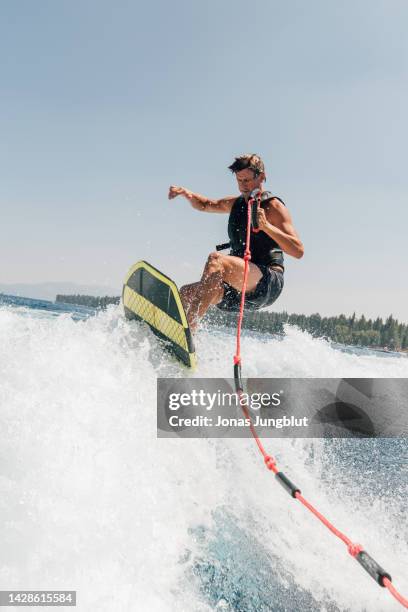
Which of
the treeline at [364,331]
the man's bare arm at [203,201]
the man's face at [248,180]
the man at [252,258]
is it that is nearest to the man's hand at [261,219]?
the man at [252,258]

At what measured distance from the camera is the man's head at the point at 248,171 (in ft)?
16.4

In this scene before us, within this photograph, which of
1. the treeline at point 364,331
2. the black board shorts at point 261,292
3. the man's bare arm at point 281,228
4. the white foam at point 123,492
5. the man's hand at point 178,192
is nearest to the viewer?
the white foam at point 123,492

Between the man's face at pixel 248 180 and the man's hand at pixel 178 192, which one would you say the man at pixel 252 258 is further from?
the man's hand at pixel 178 192

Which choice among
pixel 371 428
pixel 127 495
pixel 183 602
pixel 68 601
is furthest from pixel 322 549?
pixel 371 428

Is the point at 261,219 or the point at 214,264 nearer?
the point at 261,219

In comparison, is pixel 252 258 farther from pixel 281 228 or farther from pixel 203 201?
pixel 203 201

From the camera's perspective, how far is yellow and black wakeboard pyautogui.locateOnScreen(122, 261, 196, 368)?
419cm

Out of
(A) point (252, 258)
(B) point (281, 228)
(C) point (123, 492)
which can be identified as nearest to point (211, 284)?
(A) point (252, 258)

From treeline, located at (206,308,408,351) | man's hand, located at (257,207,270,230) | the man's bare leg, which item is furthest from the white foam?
treeline, located at (206,308,408,351)

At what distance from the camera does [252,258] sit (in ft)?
16.5

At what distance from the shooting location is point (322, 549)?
9.80 feet

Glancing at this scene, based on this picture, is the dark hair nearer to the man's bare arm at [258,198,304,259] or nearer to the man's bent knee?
the man's bare arm at [258,198,304,259]

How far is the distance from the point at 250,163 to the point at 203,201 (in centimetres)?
108

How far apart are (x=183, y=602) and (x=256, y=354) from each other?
669cm
